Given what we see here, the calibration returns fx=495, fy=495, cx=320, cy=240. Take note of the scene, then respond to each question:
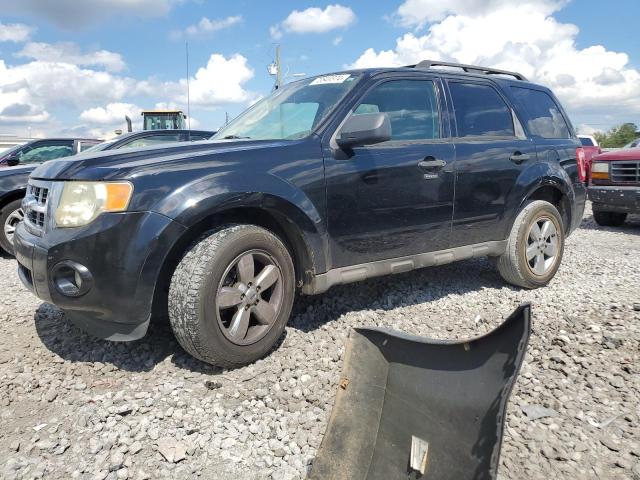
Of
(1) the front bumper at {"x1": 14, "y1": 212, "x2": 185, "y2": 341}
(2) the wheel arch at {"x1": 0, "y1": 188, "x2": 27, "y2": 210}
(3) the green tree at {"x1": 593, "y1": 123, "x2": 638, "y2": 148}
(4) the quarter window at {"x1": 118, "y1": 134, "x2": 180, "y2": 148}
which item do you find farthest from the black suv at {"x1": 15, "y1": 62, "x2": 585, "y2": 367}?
(3) the green tree at {"x1": 593, "y1": 123, "x2": 638, "y2": 148}

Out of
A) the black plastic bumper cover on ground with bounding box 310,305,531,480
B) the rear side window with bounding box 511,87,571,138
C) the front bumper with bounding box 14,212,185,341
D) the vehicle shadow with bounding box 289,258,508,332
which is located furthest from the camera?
the rear side window with bounding box 511,87,571,138

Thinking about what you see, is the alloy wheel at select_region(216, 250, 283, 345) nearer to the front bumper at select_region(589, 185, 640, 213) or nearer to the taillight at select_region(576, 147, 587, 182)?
the taillight at select_region(576, 147, 587, 182)

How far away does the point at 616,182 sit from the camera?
27.4ft

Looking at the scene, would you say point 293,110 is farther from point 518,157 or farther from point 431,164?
point 518,157

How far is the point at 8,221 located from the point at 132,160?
467cm

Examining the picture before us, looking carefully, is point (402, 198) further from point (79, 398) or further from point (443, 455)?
point (79, 398)

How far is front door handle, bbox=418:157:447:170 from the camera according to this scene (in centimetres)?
372

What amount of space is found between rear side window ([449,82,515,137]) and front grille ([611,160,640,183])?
4.92 meters

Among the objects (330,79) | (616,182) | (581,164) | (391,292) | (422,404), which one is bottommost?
(391,292)

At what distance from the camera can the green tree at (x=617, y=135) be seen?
50281 mm

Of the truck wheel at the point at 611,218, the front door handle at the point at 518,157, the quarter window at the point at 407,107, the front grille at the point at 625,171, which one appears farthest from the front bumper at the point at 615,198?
the quarter window at the point at 407,107

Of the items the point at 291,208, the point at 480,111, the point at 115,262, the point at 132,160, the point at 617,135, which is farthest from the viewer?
the point at 617,135

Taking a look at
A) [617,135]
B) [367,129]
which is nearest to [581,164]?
[367,129]

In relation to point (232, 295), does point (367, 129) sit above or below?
above
